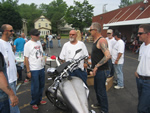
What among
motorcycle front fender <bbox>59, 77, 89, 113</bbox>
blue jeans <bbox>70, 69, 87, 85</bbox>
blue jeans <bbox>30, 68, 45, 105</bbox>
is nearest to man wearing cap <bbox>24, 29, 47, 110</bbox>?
blue jeans <bbox>30, 68, 45, 105</bbox>

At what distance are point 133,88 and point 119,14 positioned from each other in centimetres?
1885

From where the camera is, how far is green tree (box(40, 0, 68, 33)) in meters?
65.8

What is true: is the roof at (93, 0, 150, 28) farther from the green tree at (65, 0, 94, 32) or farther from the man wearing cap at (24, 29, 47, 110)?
the green tree at (65, 0, 94, 32)

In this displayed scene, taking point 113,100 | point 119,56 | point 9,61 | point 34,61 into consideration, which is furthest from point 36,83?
point 119,56

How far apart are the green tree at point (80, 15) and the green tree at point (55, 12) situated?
18088 mm

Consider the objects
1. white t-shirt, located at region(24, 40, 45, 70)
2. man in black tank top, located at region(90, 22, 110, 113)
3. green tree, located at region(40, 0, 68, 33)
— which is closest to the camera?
man in black tank top, located at region(90, 22, 110, 113)

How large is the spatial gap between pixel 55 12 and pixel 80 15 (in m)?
33.4

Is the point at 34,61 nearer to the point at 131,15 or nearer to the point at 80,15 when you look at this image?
the point at 131,15

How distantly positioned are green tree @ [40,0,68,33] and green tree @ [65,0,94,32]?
18.1m

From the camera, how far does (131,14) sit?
17656 mm

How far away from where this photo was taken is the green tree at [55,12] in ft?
216

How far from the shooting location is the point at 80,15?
158 feet

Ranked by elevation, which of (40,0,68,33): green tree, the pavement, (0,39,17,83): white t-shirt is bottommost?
the pavement

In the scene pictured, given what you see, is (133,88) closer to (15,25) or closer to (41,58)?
(41,58)
